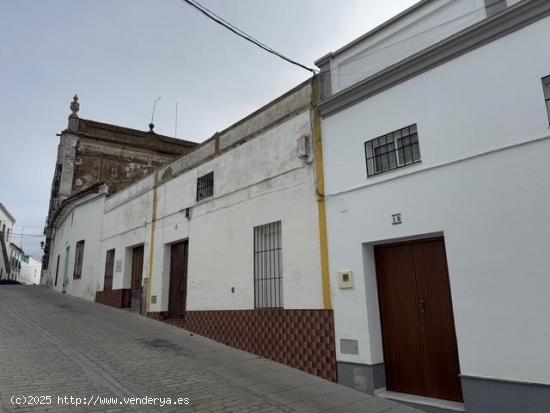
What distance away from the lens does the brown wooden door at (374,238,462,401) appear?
534cm

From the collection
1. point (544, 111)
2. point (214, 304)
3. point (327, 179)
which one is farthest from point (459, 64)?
point (214, 304)

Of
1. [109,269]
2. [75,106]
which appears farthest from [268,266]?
[75,106]

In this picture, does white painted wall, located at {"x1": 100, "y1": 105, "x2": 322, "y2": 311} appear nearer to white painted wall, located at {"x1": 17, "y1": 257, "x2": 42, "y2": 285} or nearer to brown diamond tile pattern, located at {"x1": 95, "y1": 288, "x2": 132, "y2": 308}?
brown diamond tile pattern, located at {"x1": 95, "y1": 288, "x2": 132, "y2": 308}

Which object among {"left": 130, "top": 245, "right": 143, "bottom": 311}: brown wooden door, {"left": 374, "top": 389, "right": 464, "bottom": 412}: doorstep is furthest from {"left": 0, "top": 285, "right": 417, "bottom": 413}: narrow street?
{"left": 130, "top": 245, "right": 143, "bottom": 311}: brown wooden door

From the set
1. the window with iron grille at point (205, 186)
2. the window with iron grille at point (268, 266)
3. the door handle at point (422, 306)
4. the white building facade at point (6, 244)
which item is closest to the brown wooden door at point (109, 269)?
the window with iron grille at point (205, 186)

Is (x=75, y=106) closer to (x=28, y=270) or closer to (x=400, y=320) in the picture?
(x=400, y=320)

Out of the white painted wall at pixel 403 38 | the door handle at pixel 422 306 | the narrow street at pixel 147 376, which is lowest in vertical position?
the narrow street at pixel 147 376

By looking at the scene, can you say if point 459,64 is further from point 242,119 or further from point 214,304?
point 214,304

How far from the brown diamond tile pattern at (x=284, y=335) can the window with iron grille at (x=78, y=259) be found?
1062 cm

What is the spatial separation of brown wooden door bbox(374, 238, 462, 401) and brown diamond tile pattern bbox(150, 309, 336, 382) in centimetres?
93

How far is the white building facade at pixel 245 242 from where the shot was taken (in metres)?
6.97

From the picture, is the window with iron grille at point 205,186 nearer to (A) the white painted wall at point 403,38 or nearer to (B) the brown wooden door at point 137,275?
(B) the brown wooden door at point 137,275

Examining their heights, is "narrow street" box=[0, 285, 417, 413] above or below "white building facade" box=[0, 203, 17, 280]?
below

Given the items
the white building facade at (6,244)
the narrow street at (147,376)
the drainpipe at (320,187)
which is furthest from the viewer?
the white building facade at (6,244)
